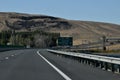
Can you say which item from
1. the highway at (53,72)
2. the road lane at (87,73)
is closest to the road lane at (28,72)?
the highway at (53,72)

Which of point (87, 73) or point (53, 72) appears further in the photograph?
point (53, 72)

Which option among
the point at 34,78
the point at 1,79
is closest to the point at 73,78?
the point at 34,78

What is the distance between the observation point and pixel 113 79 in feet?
63.3

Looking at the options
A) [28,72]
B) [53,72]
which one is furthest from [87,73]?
[28,72]

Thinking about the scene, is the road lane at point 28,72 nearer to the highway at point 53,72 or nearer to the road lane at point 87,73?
the highway at point 53,72

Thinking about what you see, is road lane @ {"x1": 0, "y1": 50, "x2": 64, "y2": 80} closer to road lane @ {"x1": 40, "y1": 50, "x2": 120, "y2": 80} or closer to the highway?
the highway

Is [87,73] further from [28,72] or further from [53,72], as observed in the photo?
[28,72]

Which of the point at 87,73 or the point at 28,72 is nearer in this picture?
the point at 87,73

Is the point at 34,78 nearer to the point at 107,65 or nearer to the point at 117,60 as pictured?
the point at 117,60

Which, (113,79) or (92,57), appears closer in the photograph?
(113,79)

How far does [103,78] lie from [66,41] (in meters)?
75.3

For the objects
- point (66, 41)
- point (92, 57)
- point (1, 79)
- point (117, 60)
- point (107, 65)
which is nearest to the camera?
point (1, 79)

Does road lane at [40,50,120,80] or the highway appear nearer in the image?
the highway

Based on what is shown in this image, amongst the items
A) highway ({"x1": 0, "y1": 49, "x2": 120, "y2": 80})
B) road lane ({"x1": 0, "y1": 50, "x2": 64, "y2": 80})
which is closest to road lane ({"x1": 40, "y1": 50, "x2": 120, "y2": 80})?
highway ({"x1": 0, "y1": 49, "x2": 120, "y2": 80})
